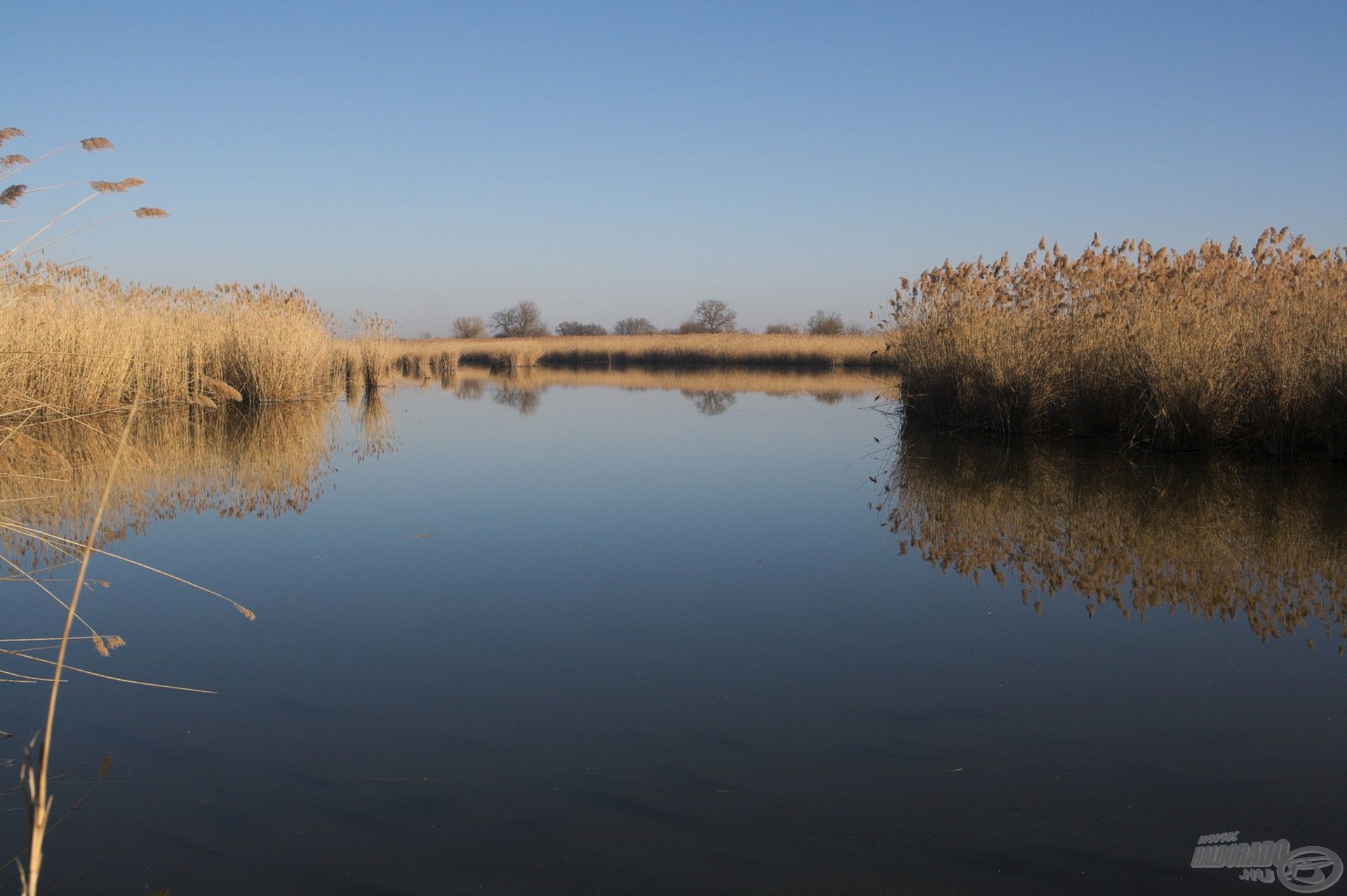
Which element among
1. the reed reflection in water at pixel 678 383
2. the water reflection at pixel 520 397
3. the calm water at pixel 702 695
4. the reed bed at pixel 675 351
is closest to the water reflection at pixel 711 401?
the reed reflection in water at pixel 678 383

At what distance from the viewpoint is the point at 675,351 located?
100 ft

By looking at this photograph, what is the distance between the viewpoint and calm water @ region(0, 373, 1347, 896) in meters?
1.64

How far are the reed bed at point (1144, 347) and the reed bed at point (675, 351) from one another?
1551 centimetres

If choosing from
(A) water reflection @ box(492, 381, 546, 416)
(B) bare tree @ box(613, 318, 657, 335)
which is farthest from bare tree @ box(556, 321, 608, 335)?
(A) water reflection @ box(492, 381, 546, 416)

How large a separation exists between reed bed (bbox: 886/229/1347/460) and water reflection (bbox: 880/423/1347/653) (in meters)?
0.51

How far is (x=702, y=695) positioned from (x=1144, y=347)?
5.64m

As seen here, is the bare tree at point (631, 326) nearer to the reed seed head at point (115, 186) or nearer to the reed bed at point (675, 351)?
the reed bed at point (675, 351)

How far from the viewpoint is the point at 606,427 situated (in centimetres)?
923

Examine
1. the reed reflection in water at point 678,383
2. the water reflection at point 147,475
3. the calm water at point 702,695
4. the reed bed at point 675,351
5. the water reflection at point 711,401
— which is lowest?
the calm water at point 702,695

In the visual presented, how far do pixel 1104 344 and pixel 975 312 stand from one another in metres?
1.54

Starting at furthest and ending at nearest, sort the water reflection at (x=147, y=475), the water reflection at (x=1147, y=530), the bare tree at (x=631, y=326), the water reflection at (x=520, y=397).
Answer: the bare tree at (x=631, y=326) < the water reflection at (x=520, y=397) < the water reflection at (x=147, y=475) < the water reflection at (x=1147, y=530)

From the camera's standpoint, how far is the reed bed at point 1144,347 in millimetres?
6082

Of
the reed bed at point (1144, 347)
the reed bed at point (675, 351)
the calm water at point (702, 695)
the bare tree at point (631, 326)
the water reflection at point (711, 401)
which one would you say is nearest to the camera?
the calm water at point (702, 695)

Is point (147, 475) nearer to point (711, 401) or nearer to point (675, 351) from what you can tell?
point (711, 401)
